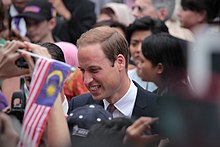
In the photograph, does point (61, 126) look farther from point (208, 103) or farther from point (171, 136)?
point (208, 103)

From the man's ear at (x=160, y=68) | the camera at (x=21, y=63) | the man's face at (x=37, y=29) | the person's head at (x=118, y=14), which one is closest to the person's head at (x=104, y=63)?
the camera at (x=21, y=63)

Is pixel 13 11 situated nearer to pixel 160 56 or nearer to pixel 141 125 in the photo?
pixel 160 56

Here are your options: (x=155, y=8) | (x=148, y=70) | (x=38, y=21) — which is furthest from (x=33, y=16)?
(x=148, y=70)

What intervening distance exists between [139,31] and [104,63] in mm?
2393

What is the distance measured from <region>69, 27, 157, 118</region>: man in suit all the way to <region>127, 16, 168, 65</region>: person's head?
2025 mm

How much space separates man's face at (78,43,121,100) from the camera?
364 cm

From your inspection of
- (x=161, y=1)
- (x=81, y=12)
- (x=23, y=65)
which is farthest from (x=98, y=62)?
(x=81, y=12)

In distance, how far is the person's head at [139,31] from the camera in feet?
19.3

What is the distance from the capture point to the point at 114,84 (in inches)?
145

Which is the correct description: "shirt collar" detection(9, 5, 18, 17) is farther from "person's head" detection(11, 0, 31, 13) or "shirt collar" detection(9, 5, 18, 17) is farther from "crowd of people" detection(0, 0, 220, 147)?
"crowd of people" detection(0, 0, 220, 147)

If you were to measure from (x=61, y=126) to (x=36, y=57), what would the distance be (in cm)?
44

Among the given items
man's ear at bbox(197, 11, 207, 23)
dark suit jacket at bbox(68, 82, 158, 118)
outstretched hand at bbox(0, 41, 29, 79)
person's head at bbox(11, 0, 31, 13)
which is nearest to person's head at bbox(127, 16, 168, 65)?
person's head at bbox(11, 0, 31, 13)

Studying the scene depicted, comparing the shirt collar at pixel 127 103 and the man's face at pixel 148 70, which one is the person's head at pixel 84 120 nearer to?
the shirt collar at pixel 127 103

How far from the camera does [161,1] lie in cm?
674
